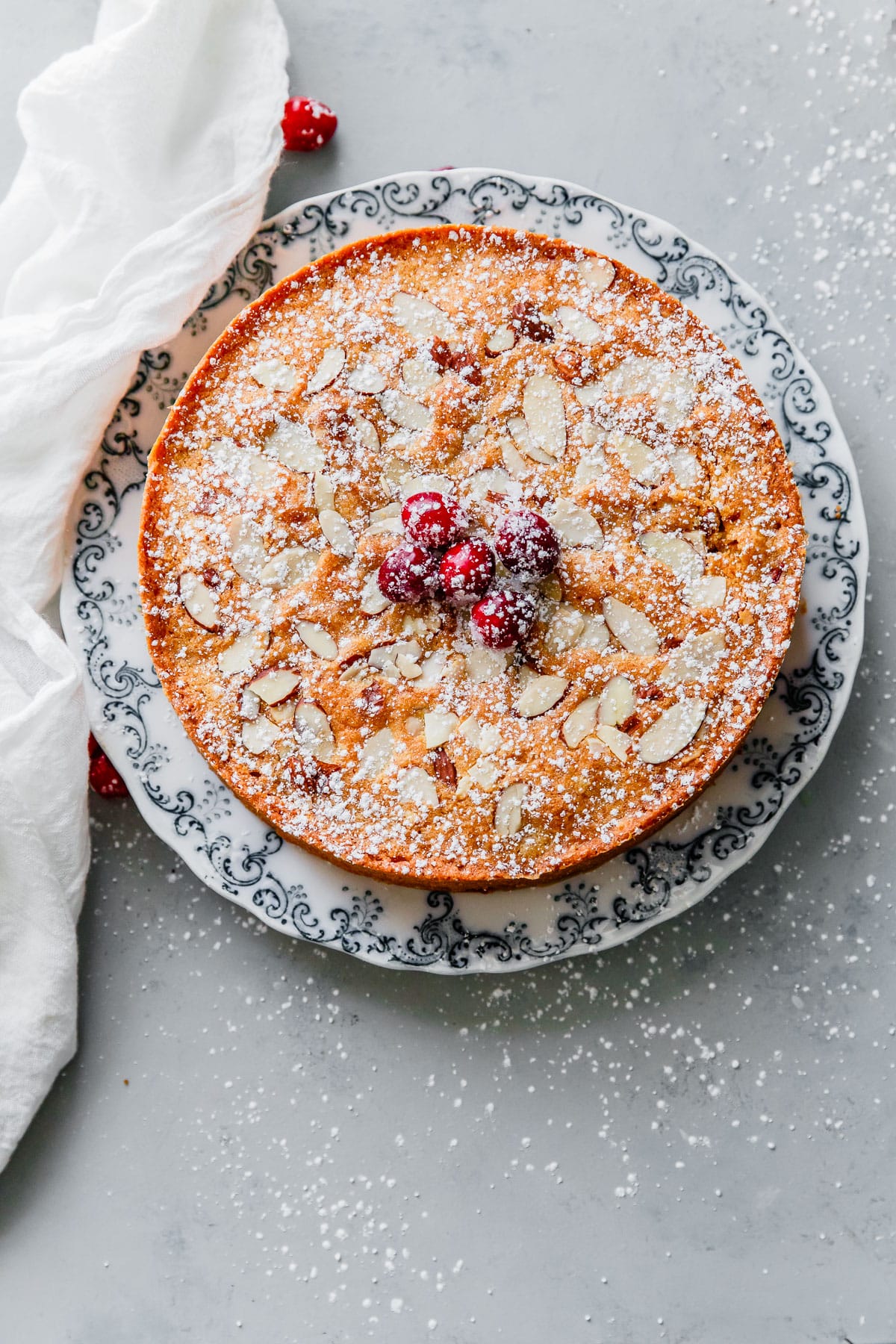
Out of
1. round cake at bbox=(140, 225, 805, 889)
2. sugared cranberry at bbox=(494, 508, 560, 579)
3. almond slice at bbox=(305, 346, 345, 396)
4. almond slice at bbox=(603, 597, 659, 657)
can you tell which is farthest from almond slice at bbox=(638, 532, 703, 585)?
almond slice at bbox=(305, 346, 345, 396)

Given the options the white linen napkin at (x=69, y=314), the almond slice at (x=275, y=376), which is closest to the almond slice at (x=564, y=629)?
the almond slice at (x=275, y=376)

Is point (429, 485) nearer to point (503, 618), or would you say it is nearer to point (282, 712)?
point (503, 618)

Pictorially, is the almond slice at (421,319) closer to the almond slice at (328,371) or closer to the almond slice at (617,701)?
the almond slice at (328,371)

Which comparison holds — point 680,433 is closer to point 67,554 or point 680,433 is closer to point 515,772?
point 515,772

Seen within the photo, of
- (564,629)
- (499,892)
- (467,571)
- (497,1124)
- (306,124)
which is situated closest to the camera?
(467,571)

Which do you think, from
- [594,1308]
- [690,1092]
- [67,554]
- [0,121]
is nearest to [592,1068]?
[690,1092]

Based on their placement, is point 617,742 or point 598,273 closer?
point 617,742

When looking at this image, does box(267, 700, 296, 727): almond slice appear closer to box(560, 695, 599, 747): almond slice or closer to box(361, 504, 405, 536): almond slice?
box(361, 504, 405, 536): almond slice

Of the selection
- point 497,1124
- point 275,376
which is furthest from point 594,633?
point 497,1124
